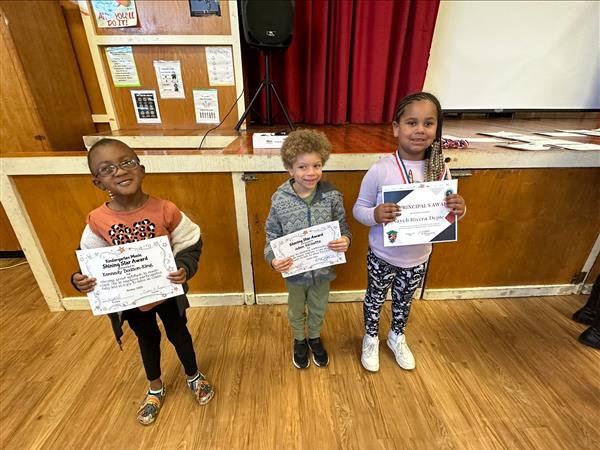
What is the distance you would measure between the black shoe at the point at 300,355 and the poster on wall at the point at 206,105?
1376mm

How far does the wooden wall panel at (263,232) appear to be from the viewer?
123 cm

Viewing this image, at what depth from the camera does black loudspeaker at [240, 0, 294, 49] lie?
4.70 feet

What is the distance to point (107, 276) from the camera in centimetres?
78

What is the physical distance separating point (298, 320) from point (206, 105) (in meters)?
1.37

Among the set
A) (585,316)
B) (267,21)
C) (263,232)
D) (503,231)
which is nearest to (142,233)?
(263,232)

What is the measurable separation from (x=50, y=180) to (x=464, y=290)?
2070 mm

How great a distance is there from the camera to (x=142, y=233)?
0.80 meters

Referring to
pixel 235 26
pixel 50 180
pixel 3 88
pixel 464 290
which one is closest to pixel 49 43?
pixel 3 88

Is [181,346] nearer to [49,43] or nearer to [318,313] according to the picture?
[318,313]

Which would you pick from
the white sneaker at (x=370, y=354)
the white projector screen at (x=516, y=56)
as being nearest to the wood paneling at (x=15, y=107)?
the white sneaker at (x=370, y=354)

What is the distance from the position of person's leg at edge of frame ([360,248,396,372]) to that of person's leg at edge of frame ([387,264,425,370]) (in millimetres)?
39

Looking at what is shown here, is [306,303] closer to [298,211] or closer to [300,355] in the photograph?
[300,355]

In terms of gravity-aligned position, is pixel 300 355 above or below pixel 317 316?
below

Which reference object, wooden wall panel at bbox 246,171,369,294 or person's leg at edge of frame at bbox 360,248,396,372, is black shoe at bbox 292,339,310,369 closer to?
person's leg at edge of frame at bbox 360,248,396,372
